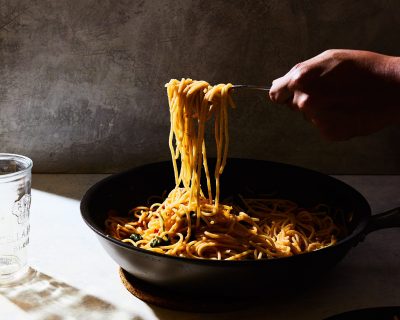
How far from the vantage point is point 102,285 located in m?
1.48

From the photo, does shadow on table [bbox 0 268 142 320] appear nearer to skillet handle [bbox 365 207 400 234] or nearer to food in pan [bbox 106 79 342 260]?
food in pan [bbox 106 79 342 260]

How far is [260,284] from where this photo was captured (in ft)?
4.20

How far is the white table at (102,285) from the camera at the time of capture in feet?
4.51

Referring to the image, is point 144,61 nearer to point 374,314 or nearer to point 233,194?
point 233,194

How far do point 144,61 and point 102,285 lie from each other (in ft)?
2.88

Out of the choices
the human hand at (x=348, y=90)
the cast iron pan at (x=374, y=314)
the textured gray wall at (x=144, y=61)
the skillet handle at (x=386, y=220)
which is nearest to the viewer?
the cast iron pan at (x=374, y=314)

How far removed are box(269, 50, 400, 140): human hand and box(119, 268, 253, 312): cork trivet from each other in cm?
45

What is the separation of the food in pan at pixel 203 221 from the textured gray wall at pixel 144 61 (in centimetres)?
45

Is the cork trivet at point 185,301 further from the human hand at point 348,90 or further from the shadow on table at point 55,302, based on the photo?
the human hand at point 348,90

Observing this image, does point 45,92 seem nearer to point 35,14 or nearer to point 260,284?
point 35,14

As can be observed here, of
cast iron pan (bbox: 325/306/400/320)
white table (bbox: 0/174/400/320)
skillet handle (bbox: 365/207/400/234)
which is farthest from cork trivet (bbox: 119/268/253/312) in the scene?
skillet handle (bbox: 365/207/400/234)

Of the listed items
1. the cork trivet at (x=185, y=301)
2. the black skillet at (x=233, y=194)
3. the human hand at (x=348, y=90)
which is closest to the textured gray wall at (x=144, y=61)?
the black skillet at (x=233, y=194)

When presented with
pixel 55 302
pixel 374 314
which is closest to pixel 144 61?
pixel 55 302

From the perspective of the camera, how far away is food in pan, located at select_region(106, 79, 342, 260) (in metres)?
1.54
